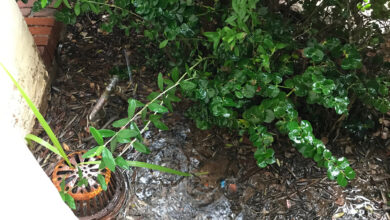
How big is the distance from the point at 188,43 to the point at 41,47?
1144mm

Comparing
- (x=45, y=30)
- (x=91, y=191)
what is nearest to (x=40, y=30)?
(x=45, y=30)

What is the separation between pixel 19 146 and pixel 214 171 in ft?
4.52

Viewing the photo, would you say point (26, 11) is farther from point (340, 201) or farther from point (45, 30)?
point (340, 201)

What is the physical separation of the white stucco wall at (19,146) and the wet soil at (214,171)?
344mm

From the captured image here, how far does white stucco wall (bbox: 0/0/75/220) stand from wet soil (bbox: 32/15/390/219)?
1.13ft

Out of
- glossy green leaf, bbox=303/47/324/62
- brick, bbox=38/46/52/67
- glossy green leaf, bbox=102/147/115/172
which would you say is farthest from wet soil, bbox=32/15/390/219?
glossy green leaf, bbox=303/47/324/62

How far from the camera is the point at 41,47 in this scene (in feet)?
7.94

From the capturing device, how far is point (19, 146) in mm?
997

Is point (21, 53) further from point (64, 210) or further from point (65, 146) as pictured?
point (64, 210)

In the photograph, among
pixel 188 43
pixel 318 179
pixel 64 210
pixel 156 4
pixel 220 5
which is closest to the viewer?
pixel 64 210

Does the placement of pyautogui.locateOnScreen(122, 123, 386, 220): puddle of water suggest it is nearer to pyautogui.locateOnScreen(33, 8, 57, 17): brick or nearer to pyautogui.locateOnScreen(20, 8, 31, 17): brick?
pyautogui.locateOnScreen(33, 8, 57, 17): brick

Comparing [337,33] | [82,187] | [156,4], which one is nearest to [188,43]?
[156,4]

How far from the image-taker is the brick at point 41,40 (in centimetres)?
243

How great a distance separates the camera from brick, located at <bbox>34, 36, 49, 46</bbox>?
2435mm
